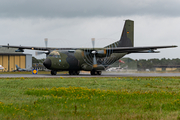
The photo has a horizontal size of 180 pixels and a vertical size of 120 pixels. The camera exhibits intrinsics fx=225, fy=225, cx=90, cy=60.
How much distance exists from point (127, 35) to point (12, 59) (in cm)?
7617

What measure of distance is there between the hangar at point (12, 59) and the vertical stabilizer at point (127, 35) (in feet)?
237

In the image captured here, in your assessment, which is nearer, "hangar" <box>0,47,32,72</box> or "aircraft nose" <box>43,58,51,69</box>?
"aircraft nose" <box>43,58,51,69</box>

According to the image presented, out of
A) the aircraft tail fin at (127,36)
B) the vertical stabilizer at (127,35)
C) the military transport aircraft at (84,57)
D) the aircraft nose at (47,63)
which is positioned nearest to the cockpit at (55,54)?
the military transport aircraft at (84,57)

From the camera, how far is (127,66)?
218 ft

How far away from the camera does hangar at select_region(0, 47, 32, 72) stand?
338ft

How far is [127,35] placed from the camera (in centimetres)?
4334

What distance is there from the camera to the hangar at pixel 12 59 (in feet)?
338

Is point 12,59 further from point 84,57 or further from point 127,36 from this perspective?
point 127,36

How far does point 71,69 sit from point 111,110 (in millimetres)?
29265

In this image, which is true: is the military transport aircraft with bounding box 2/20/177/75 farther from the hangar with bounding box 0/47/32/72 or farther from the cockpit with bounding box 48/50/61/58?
the hangar with bounding box 0/47/32/72

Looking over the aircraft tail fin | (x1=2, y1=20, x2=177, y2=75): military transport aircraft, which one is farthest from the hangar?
the aircraft tail fin

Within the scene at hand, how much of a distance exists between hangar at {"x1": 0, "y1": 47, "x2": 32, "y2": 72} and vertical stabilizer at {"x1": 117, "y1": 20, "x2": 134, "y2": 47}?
237 ft

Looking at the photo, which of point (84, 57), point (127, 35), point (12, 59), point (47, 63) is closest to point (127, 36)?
point (127, 35)

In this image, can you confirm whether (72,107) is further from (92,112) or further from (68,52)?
(68,52)
